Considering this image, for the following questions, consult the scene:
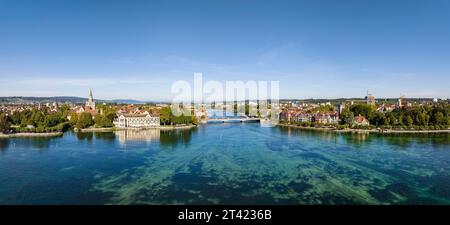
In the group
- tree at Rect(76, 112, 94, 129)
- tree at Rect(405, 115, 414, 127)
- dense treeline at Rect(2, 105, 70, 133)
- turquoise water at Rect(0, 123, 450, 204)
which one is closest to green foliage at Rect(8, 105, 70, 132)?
dense treeline at Rect(2, 105, 70, 133)

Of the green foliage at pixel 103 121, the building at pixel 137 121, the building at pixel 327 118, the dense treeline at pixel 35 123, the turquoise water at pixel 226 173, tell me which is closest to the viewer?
the turquoise water at pixel 226 173

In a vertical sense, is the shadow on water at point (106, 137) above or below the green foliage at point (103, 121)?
below

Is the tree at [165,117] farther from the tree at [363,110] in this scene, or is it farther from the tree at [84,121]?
the tree at [363,110]

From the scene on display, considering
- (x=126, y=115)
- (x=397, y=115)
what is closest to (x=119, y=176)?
(x=126, y=115)

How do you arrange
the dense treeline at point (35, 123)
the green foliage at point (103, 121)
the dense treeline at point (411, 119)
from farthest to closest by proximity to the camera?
1. the green foliage at point (103, 121)
2. the dense treeline at point (411, 119)
3. the dense treeline at point (35, 123)

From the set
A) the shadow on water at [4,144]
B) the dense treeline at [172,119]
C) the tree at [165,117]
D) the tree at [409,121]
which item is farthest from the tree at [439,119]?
the shadow on water at [4,144]

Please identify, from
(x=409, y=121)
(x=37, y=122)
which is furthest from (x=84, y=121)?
(x=409, y=121)
